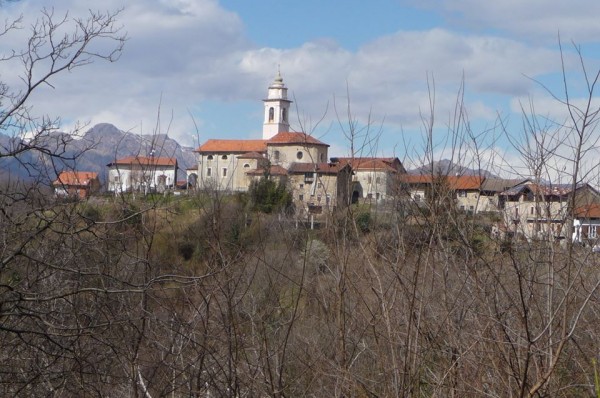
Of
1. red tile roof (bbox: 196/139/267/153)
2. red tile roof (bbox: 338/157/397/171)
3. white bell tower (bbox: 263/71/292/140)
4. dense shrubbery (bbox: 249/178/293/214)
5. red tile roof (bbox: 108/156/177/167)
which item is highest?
white bell tower (bbox: 263/71/292/140)

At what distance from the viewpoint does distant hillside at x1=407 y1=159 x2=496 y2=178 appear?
5636 mm

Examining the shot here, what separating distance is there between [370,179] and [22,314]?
8.86ft

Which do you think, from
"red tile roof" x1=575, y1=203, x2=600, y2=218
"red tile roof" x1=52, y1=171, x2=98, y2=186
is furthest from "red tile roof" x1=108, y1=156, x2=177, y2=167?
"red tile roof" x1=575, y1=203, x2=600, y2=218

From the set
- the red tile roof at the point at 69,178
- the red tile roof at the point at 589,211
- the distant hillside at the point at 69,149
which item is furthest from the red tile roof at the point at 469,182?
the red tile roof at the point at 69,178

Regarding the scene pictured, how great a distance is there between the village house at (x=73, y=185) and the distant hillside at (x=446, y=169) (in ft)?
8.89

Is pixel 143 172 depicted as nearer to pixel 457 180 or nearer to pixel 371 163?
pixel 371 163

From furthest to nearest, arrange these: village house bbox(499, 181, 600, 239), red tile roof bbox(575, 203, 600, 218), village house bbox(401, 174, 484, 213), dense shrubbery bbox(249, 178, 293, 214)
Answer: dense shrubbery bbox(249, 178, 293, 214) → red tile roof bbox(575, 203, 600, 218) → village house bbox(499, 181, 600, 239) → village house bbox(401, 174, 484, 213)

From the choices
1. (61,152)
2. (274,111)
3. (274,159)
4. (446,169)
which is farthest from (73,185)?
(274,111)

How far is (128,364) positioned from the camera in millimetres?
5703

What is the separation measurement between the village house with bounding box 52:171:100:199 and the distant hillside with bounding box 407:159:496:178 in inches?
107

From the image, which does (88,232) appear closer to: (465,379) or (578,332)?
(465,379)

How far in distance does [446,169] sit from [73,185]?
328 cm

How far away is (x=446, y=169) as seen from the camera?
238 inches

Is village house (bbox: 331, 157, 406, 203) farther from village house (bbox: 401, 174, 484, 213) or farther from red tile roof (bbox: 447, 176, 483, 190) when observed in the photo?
red tile roof (bbox: 447, 176, 483, 190)
